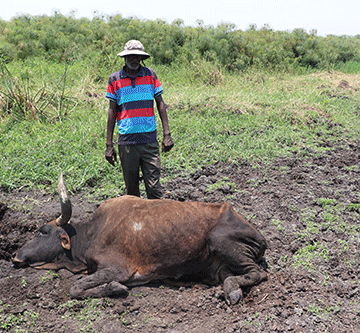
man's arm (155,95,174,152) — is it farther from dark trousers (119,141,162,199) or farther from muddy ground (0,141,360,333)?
muddy ground (0,141,360,333)

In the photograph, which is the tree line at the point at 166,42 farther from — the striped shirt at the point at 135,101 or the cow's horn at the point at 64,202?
the cow's horn at the point at 64,202

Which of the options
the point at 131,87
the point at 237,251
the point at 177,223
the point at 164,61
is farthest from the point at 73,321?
the point at 164,61

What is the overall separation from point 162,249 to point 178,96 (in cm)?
687

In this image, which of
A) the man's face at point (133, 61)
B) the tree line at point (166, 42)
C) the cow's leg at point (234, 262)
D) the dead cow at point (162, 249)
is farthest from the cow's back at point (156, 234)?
the tree line at point (166, 42)

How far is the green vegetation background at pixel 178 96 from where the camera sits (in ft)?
21.5

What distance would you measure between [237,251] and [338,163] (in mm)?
3654

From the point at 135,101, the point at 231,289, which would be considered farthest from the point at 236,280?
the point at 135,101

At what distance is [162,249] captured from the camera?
366 centimetres

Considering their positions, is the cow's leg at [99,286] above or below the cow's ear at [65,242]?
below

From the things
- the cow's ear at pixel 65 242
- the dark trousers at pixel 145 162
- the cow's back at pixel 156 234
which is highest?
the dark trousers at pixel 145 162

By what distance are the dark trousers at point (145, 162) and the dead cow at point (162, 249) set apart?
2.21 feet

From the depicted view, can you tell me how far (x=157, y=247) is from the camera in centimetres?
366

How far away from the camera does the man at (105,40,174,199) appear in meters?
4.27

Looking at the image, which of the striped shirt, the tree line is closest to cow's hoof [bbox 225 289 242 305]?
the striped shirt
